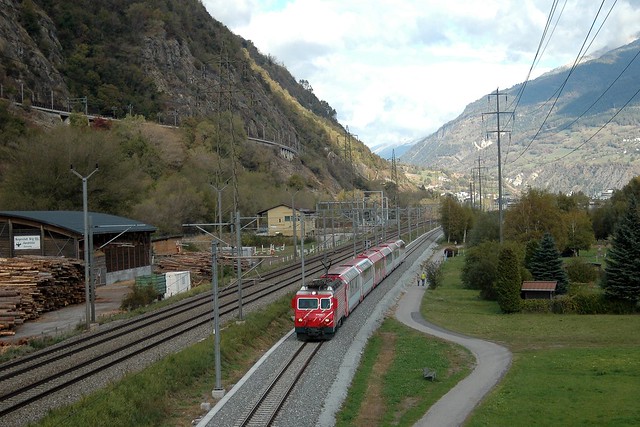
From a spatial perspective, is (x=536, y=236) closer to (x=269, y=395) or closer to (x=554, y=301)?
(x=554, y=301)

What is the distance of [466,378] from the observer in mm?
24281

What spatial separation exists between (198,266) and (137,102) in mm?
79357

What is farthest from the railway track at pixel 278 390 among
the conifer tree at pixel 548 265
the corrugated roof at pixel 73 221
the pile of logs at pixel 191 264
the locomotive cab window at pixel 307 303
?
the pile of logs at pixel 191 264

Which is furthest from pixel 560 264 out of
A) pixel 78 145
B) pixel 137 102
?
pixel 137 102

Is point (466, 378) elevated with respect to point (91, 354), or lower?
lower

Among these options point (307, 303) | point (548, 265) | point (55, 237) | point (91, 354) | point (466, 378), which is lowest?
point (466, 378)

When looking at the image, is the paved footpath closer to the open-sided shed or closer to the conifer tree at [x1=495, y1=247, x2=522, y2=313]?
the conifer tree at [x1=495, y1=247, x2=522, y2=313]

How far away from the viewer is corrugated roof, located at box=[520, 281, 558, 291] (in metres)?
43.5

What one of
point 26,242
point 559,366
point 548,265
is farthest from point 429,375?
point 26,242

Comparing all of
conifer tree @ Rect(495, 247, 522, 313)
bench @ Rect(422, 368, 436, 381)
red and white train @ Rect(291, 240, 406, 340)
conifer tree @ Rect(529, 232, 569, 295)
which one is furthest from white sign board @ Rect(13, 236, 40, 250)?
conifer tree @ Rect(529, 232, 569, 295)

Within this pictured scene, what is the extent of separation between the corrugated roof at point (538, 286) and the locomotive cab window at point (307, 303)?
1840 centimetres

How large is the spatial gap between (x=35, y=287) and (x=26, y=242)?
1323 centimetres

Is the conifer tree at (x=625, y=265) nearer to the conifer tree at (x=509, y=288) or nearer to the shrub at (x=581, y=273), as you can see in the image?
the conifer tree at (x=509, y=288)

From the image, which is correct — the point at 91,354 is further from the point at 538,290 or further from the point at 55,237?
the point at 538,290
